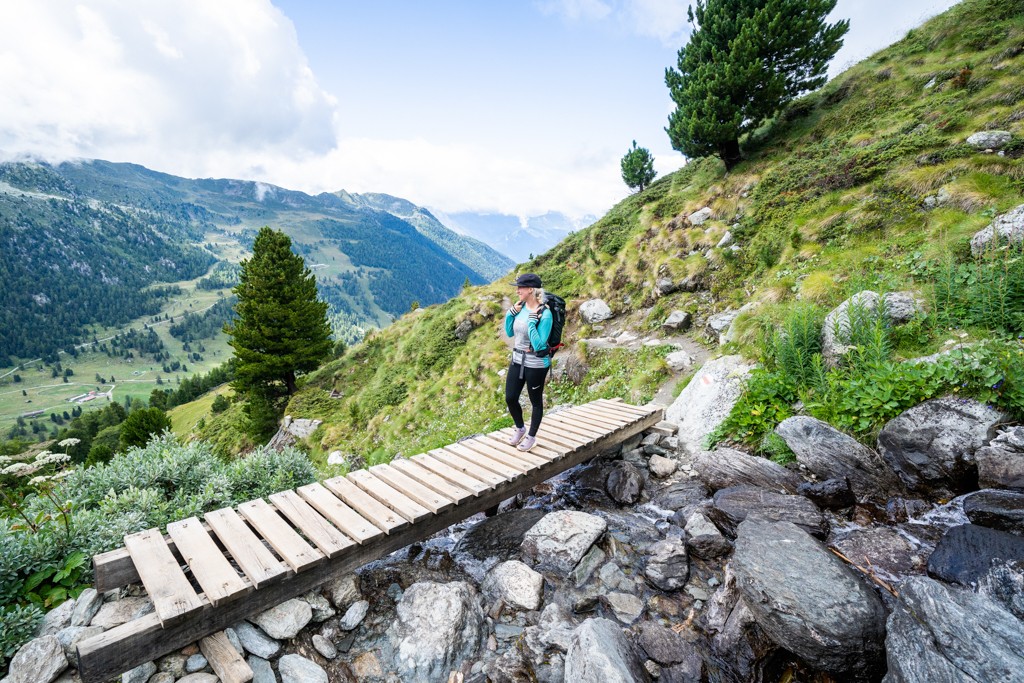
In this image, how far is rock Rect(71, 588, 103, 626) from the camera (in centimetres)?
443

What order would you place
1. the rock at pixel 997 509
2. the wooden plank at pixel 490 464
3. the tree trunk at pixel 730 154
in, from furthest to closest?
1. the tree trunk at pixel 730 154
2. the wooden plank at pixel 490 464
3. the rock at pixel 997 509

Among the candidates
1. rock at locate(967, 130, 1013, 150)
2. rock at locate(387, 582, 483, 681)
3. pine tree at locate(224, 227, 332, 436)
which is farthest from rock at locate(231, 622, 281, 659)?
pine tree at locate(224, 227, 332, 436)

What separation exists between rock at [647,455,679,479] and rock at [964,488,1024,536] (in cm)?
411

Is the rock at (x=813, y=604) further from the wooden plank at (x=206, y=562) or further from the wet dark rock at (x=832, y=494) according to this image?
the wooden plank at (x=206, y=562)

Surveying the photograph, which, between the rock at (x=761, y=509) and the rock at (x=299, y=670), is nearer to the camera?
the rock at (x=299, y=670)

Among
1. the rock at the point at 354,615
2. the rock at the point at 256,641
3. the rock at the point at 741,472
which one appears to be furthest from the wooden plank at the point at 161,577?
the rock at the point at 741,472

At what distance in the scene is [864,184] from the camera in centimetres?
1470

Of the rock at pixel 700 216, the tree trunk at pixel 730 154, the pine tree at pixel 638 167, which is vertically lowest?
the rock at pixel 700 216

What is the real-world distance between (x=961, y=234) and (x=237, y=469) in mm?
15024

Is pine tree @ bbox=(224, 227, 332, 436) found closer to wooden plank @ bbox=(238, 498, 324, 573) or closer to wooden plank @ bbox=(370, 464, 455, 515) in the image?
wooden plank @ bbox=(370, 464, 455, 515)

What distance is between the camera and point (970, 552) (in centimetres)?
432

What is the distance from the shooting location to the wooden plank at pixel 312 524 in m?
5.24

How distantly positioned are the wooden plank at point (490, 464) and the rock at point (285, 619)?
10.6 feet

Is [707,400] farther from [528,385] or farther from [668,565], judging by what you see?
[668,565]
